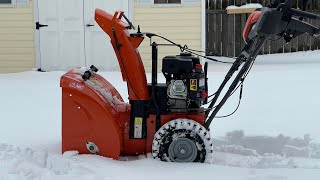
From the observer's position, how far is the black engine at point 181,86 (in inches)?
159

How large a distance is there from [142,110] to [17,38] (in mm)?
7628

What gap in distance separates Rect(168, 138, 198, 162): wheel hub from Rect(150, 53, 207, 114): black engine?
0.30 m

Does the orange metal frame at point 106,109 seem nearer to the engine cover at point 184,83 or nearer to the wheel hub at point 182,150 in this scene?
the engine cover at point 184,83

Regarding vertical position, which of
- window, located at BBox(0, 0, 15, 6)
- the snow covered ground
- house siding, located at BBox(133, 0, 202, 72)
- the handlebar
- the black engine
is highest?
window, located at BBox(0, 0, 15, 6)

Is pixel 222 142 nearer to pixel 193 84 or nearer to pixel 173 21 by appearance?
pixel 193 84

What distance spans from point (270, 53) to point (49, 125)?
33.5 ft

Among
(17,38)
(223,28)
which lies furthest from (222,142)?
(223,28)

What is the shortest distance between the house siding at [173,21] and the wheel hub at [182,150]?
23.2 feet

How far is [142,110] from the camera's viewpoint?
414 centimetres

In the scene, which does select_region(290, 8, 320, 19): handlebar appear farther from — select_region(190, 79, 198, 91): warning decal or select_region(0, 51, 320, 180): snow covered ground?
select_region(0, 51, 320, 180): snow covered ground

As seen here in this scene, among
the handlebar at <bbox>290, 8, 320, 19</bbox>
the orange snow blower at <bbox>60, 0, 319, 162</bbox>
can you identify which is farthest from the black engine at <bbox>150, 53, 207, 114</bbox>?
the handlebar at <bbox>290, 8, 320, 19</bbox>

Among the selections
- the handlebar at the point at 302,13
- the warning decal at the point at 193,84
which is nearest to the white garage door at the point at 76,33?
the warning decal at the point at 193,84

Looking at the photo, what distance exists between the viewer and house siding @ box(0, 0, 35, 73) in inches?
432

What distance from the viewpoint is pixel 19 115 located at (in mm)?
5902
